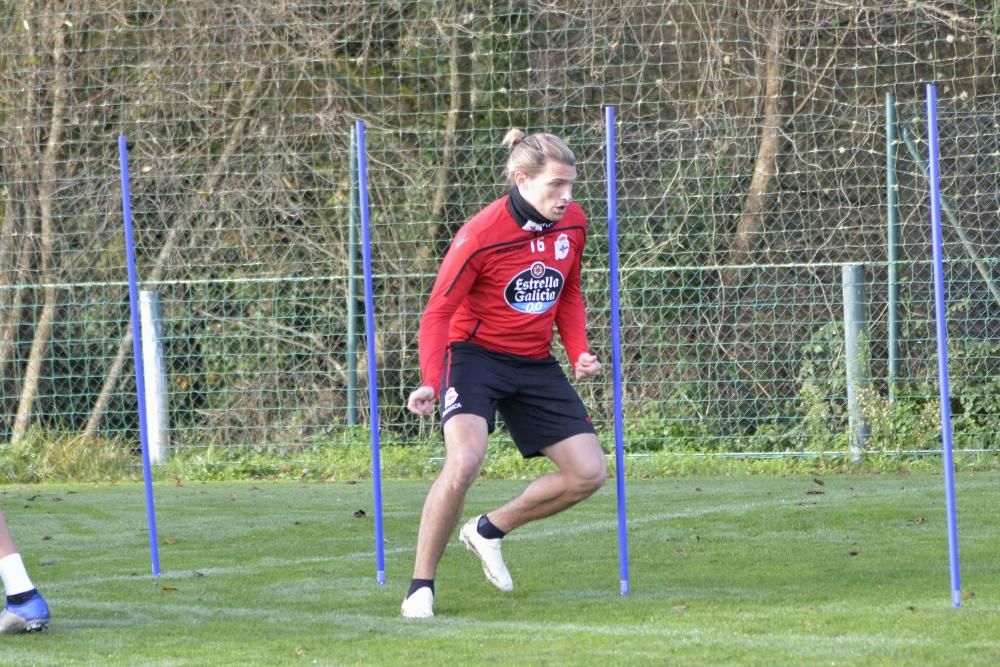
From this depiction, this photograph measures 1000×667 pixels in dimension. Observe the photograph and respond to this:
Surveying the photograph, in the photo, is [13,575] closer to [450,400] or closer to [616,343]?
[450,400]

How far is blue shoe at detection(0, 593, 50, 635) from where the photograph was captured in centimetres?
499

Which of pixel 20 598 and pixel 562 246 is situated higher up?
pixel 562 246

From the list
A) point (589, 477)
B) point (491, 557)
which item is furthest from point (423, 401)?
point (491, 557)

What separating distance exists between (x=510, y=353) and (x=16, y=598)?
6.21 ft

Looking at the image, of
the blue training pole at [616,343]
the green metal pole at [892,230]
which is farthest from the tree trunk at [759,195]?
the blue training pole at [616,343]

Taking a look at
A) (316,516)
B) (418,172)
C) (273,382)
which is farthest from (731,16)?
(316,516)

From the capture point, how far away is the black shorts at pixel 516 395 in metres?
5.35

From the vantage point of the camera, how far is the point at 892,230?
10.7m

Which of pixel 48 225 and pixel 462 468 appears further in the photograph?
pixel 48 225

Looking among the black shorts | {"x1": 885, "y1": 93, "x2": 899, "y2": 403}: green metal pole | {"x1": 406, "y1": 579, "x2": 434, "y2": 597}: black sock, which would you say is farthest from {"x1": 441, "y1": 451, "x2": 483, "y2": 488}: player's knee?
{"x1": 885, "y1": 93, "x2": 899, "y2": 403}: green metal pole

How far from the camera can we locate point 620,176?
11414mm

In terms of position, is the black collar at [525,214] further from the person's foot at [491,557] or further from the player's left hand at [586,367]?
the person's foot at [491,557]

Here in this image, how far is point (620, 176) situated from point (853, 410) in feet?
8.26

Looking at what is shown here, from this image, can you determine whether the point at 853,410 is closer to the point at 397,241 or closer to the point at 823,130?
the point at 823,130
